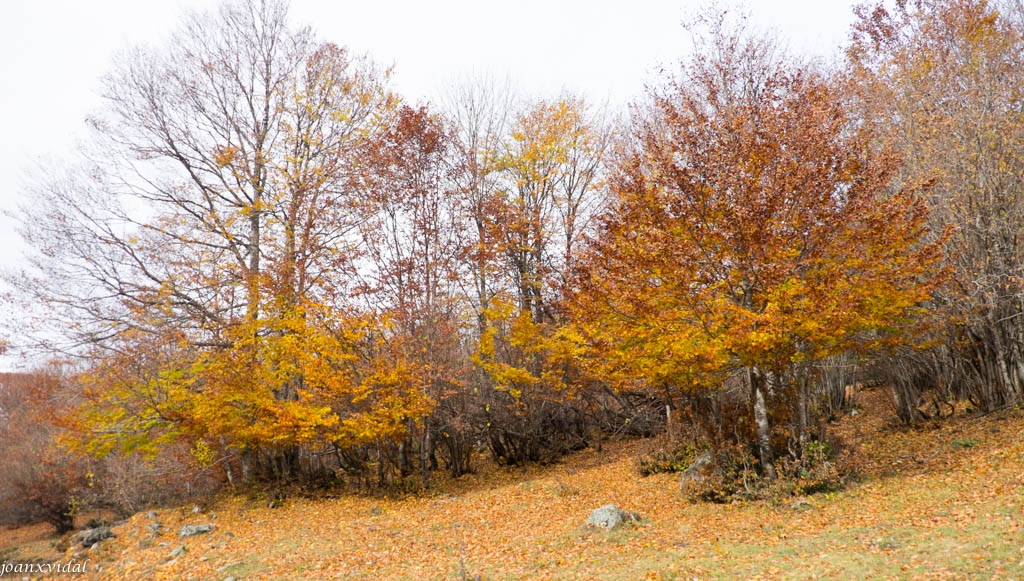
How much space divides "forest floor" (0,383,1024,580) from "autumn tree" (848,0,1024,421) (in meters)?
1.15

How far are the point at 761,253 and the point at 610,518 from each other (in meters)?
4.86

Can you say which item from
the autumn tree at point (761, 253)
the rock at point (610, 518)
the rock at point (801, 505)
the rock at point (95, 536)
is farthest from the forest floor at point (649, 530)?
the autumn tree at point (761, 253)

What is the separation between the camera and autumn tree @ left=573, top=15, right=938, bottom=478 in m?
8.86

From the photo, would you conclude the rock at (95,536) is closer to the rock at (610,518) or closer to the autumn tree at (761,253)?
the rock at (610,518)

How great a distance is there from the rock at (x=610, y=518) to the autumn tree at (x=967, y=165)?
6.71 metres

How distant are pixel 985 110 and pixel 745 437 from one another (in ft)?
26.5

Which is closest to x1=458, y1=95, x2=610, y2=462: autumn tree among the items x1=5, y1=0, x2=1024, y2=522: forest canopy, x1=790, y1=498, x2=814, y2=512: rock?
x1=5, y1=0, x2=1024, y2=522: forest canopy

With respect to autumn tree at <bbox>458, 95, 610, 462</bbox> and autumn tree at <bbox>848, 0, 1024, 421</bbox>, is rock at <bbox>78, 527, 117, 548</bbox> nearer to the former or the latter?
autumn tree at <bbox>458, 95, 610, 462</bbox>

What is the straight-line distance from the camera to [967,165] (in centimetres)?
1108

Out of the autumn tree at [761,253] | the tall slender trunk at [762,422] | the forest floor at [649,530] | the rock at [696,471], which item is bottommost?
the forest floor at [649,530]

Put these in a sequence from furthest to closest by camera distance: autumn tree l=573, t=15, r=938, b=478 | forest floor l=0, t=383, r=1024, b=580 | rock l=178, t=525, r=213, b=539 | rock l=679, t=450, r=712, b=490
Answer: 1. rock l=178, t=525, r=213, b=539
2. rock l=679, t=450, r=712, b=490
3. autumn tree l=573, t=15, r=938, b=478
4. forest floor l=0, t=383, r=1024, b=580

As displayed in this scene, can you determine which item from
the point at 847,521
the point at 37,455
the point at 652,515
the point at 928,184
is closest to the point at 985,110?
the point at 928,184

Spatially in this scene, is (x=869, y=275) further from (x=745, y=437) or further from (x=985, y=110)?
(x=985, y=110)

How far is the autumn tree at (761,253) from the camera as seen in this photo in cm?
886
